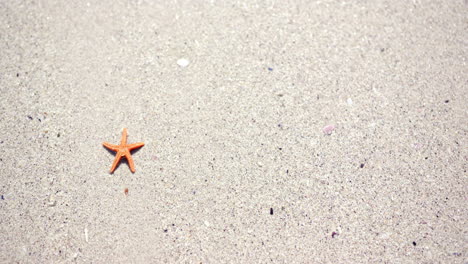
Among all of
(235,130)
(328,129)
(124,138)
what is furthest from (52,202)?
(328,129)

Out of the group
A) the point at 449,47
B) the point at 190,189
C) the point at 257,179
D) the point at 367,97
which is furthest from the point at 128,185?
the point at 449,47

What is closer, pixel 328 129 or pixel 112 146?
pixel 112 146

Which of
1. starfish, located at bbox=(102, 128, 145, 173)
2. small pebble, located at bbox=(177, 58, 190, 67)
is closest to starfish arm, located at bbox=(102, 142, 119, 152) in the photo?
starfish, located at bbox=(102, 128, 145, 173)

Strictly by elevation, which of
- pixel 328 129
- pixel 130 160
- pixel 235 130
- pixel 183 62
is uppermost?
pixel 183 62

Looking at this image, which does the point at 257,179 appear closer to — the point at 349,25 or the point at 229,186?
the point at 229,186

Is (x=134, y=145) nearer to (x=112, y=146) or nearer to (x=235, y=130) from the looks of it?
(x=112, y=146)

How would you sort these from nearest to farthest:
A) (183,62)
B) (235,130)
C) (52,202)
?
1. (52,202)
2. (235,130)
3. (183,62)

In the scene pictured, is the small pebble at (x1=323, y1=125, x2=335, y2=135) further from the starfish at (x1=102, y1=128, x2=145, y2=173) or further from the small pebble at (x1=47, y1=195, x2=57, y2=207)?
the small pebble at (x1=47, y1=195, x2=57, y2=207)

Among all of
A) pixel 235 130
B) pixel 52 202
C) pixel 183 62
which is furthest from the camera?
pixel 183 62

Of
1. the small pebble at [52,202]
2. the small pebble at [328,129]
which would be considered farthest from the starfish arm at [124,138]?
the small pebble at [328,129]
